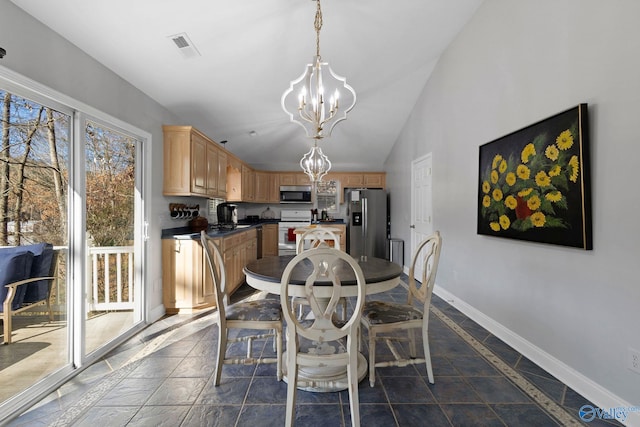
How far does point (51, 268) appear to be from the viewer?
199cm

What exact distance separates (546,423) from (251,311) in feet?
5.90

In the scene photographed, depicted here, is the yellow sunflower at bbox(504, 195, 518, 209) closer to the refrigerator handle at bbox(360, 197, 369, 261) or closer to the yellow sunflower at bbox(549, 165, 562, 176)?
the yellow sunflower at bbox(549, 165, 562, 176)

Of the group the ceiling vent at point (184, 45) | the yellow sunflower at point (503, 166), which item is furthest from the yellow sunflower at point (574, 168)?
the ceiling vent at point (184, 45)

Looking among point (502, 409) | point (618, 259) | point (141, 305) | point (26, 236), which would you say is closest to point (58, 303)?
point (26, 236)

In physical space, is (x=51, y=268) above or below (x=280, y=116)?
below

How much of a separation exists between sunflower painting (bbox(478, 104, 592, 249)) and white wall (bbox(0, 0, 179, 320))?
10.9 feet

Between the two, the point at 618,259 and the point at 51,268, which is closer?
the point at 618,259

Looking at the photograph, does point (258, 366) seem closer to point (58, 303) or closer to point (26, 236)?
point (58, 303)

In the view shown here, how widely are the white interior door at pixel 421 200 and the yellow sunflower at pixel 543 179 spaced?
77.2 inches

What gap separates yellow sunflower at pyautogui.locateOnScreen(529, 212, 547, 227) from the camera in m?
2.12

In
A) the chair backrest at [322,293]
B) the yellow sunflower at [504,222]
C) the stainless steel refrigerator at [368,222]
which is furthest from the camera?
the stainless steel refrigerator at [368,222]

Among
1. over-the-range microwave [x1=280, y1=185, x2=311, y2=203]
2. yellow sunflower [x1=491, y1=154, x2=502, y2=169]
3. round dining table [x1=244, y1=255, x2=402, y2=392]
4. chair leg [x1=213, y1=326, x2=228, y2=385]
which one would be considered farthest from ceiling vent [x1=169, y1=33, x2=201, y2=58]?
over-the-range microwave [x1=280, y1=185, x2=311, y2=203]

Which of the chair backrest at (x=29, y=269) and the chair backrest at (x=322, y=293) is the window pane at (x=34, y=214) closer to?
the chair backrest at (x=29, y=269)

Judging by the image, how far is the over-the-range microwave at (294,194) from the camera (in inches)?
262
